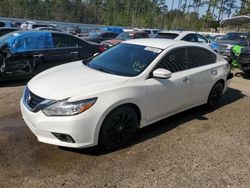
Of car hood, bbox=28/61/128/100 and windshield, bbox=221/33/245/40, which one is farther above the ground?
car hood, bbox=28/61/128/100

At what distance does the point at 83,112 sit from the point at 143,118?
1.14 meters

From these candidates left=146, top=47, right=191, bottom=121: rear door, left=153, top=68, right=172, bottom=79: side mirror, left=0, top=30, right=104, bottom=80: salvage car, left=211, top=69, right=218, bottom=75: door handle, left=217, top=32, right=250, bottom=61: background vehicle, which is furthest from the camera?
left=217, top=32, right=250, bottom=61: background vehicle

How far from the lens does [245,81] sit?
1008 cm

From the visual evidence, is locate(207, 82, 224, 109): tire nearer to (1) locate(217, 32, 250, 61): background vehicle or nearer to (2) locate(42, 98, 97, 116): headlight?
(2) locate(42, 98, 97, 116): headlight

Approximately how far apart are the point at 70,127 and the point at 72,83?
72cm

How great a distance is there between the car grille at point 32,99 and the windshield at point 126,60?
1.21 metres

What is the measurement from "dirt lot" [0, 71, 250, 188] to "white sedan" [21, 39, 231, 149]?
274mm

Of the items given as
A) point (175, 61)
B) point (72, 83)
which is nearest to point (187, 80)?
point (175, 61)

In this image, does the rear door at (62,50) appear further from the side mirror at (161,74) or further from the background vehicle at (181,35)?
the background vehicle at (181,35)

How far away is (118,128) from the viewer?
14.2 ft

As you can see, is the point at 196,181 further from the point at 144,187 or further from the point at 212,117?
the point at 212,117

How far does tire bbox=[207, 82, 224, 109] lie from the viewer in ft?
20.5

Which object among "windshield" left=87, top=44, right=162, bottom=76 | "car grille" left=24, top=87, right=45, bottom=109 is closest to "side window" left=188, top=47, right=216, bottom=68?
"windshield" left=87, top=44, right=162, bottom=76

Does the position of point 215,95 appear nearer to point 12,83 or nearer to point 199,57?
point 199,57
